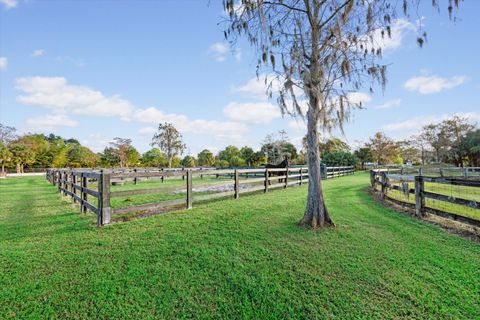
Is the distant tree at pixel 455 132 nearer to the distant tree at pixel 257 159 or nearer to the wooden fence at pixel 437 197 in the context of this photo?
the distant tree at pixel 257 159

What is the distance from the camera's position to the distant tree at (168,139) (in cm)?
3948

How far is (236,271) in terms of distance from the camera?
8.27 ft

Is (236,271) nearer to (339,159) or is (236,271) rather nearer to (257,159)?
(339,159)

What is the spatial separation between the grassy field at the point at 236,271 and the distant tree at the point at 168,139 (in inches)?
1443

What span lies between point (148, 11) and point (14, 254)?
9129 millimetres

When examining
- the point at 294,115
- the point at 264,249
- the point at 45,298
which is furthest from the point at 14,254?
the point at 294,115

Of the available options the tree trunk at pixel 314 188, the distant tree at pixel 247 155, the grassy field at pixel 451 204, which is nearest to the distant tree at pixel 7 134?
the distant tree at pixel 247 155

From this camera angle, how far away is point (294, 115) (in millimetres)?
4125

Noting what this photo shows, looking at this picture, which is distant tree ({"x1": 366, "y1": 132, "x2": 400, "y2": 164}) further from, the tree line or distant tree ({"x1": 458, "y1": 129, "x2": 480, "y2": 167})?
distant tree ({"x1": 458, "y1": 129, "x2": 480, "y2": 167})

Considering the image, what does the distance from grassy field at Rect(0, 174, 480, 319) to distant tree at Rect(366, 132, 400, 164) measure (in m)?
39.3

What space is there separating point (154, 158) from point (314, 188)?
145 ft

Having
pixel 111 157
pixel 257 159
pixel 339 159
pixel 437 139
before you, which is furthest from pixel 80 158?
pixel 437 139

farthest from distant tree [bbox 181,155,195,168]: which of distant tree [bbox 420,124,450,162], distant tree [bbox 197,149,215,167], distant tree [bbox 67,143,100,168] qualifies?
distant tree [bbox 420,124,450,162]

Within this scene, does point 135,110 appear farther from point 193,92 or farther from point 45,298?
point 45,298
